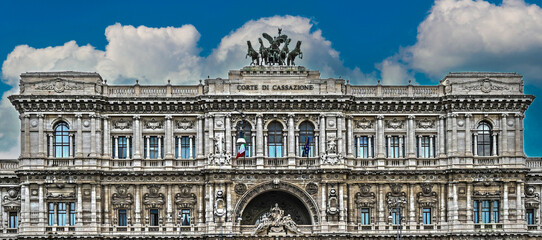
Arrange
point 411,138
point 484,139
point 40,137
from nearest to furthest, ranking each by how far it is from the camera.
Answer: point 40,137 < point 411,138 < point 484,139

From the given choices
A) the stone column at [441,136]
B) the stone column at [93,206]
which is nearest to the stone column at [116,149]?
the stone column at [93,206]

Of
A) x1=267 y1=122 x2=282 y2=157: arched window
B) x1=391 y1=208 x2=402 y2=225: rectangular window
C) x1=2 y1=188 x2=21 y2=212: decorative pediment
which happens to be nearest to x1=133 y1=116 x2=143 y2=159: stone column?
x1=2 y1=188 x2=21 y2=212: decorative pediment

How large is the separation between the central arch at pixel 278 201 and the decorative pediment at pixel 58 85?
19.3m

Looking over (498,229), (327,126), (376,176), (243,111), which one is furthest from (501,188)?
(243,111)

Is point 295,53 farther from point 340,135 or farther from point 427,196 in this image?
point 427,196

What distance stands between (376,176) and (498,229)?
12758mm

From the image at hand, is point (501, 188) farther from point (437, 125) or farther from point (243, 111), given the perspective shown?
point (243, 111)

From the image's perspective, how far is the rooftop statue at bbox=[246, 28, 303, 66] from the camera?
8956 centimetres

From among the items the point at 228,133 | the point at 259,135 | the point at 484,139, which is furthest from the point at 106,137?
the point at 484,139

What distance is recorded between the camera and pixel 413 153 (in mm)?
88250

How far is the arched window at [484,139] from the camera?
8894cm

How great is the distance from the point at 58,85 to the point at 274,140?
21.4 m

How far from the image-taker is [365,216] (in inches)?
3472

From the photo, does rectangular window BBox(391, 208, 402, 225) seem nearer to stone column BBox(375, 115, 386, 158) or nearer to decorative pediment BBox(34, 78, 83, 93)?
stone column BBox(375, 115, 386, 158)
